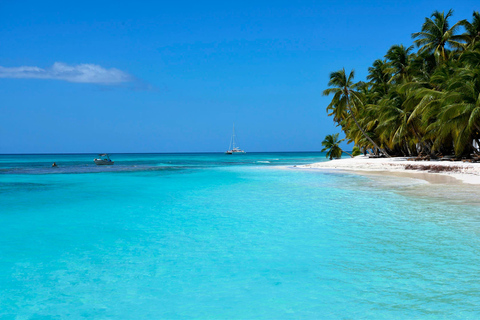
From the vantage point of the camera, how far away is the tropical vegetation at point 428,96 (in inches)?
832

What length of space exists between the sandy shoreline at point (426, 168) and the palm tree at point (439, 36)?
9893 millimetres

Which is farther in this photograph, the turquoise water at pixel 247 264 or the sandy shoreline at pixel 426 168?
the sandy shoreline at pixel 426 168

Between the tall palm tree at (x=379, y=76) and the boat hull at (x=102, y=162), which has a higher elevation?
the tall palm tree at (x=379, y=76)

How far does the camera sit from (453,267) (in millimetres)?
4965

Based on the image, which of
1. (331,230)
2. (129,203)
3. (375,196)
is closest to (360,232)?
(331,230)

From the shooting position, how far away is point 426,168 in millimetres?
24578

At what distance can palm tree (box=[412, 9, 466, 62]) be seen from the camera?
2950 cm

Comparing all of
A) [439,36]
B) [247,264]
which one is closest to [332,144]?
[439,36]

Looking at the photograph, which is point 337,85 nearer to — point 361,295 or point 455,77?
point 455,77

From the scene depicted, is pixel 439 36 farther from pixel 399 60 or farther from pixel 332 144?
pixel 332 144

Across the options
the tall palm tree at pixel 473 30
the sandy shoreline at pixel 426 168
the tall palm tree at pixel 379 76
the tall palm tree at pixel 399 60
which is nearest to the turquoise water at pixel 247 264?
the sandy shoreline at pixel 426 168

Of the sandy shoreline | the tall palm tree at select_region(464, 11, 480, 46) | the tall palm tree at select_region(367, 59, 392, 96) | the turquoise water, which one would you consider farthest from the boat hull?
the tall palm tree at select_region(464, 11, 480, 46)

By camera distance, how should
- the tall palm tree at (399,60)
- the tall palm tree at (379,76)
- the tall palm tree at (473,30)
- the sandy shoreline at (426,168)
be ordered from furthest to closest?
the tall palm tree at (379,76)
the tall palm tree at (399,60)
the tall palm tree at (473,30)
the sandy shoreline at (426,168)

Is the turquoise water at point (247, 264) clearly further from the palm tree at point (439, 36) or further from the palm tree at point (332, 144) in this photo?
the palm tree at point (332, 144)
